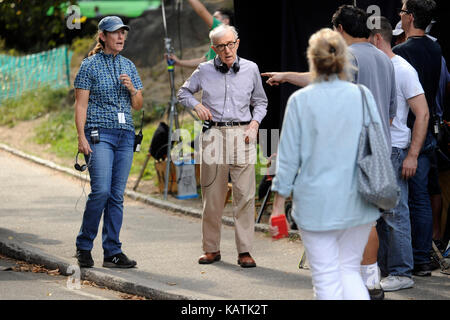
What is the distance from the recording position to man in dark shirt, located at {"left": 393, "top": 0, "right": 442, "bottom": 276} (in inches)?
258

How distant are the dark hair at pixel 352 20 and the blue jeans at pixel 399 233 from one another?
1.08m

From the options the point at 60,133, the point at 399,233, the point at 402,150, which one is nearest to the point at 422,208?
the point at 399,233

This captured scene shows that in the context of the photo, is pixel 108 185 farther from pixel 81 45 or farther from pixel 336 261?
pixel 81 45

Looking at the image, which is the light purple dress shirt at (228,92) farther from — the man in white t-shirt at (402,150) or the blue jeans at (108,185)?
the man in white t-shirt at (402,150)

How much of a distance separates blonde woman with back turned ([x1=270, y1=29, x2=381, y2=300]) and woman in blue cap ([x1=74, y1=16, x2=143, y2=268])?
101 inches

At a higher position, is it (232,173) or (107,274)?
(232,173)

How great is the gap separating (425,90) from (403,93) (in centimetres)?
49

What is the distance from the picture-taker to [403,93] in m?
6.26

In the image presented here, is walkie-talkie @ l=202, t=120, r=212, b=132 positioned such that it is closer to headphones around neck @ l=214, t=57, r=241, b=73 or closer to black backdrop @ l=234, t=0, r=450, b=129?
headphones around neck @ l=214, t=57, r=241, b=73

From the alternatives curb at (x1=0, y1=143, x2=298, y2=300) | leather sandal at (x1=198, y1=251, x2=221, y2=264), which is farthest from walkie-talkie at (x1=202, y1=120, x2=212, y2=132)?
curb at (x1=0, y1=143, x2=298, y2=300)

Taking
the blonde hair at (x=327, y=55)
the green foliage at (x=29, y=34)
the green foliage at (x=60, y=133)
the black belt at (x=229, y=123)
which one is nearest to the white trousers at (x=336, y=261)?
the blonde hair at (x=327, y=55)

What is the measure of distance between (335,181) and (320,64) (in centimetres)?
67
